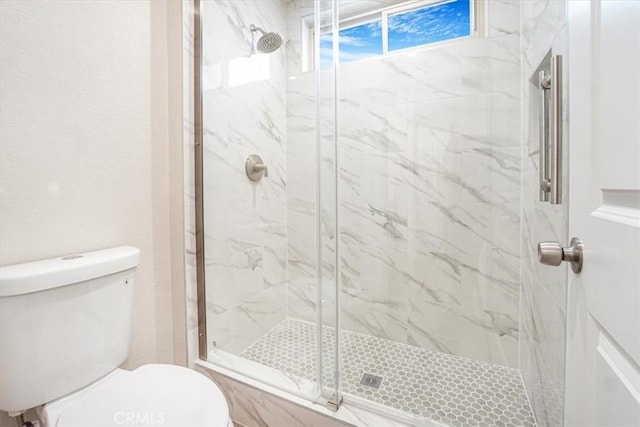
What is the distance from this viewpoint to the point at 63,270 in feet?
2.66

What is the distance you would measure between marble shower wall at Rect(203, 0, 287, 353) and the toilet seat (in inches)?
20.4

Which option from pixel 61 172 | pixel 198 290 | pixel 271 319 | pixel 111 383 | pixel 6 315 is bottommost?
pixel 271 319

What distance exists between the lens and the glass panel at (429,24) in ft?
5.00

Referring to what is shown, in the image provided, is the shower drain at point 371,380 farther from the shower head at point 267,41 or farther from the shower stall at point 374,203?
the shower head at point 267,41

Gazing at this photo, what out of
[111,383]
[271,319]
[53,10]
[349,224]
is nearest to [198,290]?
[111,383]

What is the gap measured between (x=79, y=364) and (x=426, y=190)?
5.25 feet

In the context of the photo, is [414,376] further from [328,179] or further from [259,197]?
[259,197]

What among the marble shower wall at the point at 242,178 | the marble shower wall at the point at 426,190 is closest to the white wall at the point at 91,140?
the marble shower wall at the point at 242,178

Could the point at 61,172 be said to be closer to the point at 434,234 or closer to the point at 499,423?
the point at 434,234

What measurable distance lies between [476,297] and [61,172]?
1861mm

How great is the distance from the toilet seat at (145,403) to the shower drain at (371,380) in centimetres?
74

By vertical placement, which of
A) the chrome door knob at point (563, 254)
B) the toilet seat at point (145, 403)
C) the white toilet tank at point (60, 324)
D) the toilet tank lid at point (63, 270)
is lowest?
the toilet seat at point (145, 403)

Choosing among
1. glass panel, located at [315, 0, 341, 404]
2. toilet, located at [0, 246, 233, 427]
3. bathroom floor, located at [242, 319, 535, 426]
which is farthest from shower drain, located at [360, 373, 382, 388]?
toilet, located at [0, 246, 233, 427]

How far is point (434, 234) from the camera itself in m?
1.59
